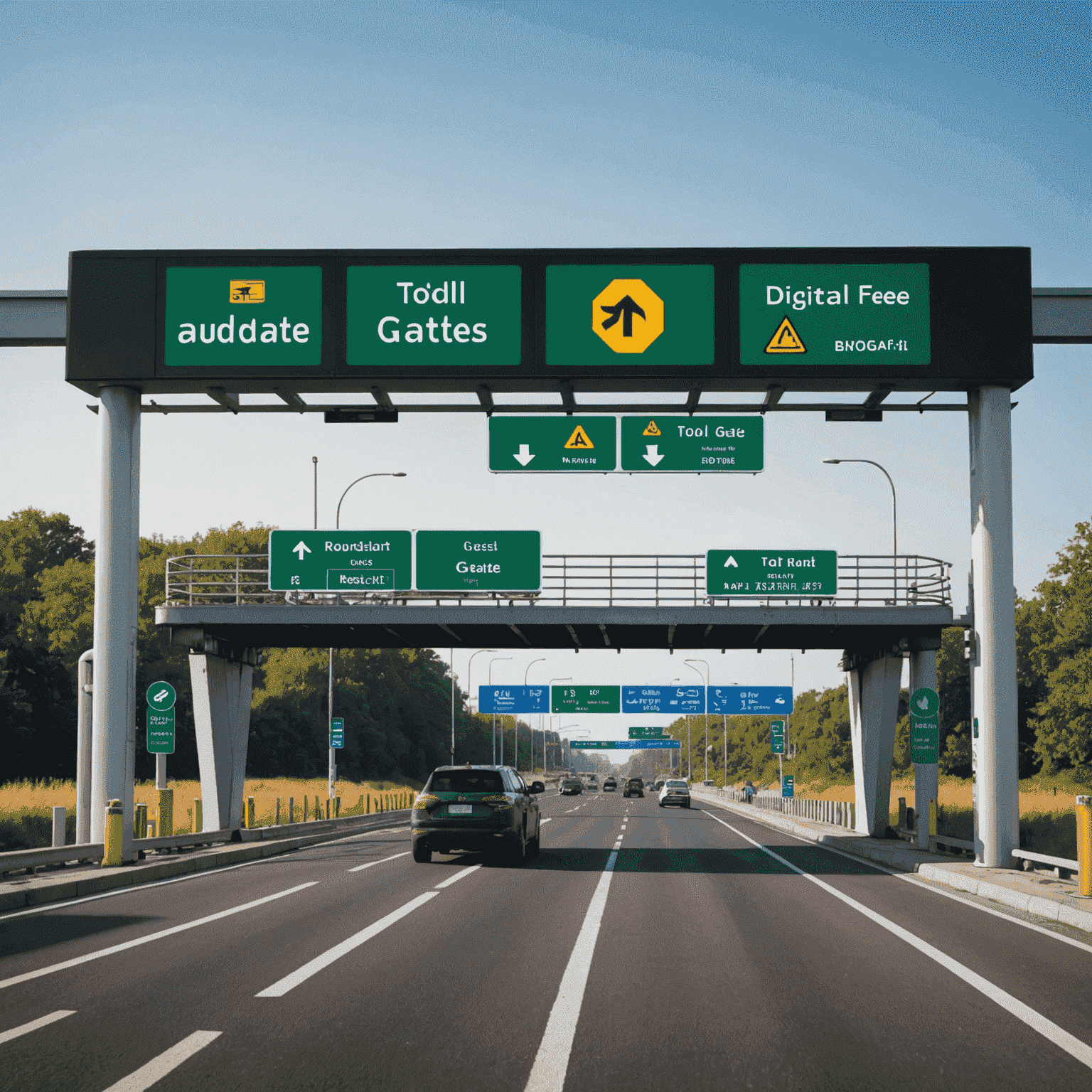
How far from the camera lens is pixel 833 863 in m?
21.5

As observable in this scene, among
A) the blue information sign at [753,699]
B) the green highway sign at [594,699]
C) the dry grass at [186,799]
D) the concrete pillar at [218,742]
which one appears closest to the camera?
the concrete pillar at [218,742]

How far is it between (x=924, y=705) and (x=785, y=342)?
7.91m

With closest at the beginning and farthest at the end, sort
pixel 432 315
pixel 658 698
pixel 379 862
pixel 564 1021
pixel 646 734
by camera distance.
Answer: pixel 564 1021 < pixel 432 315 < pixel 379 862 < pixel 658 698 < pixel 646 734

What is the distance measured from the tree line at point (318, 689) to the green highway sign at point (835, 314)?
41574mm

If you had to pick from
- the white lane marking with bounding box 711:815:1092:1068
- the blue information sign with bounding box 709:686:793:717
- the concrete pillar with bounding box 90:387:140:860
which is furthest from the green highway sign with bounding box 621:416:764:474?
the blue information sign with bounding box 709:686:793:717

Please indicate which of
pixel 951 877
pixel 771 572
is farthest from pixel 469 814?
pixel 771 572

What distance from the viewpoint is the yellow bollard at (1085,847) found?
1406cm

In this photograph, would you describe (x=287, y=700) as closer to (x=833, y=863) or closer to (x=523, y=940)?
(x=833, y=863)

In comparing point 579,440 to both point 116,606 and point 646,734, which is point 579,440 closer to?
point 116,606

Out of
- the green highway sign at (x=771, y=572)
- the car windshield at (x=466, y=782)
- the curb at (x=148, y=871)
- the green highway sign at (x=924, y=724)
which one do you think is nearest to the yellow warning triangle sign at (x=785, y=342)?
the green highway sign at (x=924, y=724)

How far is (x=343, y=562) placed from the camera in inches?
1083

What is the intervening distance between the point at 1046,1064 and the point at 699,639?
73.6 ft

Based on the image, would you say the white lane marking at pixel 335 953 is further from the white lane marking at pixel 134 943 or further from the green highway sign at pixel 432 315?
the green highway sign at pixel 432 315

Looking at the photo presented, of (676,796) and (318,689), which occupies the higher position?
(318,689)
